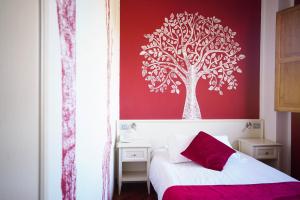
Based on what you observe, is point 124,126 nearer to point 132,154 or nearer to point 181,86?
point 132,154

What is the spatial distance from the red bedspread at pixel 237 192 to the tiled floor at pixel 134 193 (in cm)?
103

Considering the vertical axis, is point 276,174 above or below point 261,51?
below

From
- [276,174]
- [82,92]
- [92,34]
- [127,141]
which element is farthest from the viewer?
[127,141]

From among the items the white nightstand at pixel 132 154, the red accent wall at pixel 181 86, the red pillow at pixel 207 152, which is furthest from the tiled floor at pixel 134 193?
the red accent wall at pixel 181 86

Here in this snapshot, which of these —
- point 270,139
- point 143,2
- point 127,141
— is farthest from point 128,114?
point 270,139

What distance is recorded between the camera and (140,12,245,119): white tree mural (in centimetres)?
302

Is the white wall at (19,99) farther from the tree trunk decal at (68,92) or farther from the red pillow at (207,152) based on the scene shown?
the red pillow at (207,152)

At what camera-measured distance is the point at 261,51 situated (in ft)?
10.3

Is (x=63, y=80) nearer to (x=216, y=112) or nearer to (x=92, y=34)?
(x=92, y=34)

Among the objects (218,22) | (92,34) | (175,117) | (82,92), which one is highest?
(218,22)

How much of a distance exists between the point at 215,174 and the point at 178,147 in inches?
22.2

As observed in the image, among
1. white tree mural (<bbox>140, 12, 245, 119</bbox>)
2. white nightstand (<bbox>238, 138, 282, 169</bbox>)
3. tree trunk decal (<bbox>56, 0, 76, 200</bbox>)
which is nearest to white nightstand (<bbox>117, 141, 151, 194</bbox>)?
white tree mural (<bbox>140, 12, 245, 119</bbox>)

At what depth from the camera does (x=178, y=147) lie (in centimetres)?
244

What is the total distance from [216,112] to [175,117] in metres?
0.65
